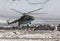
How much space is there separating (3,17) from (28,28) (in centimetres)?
13

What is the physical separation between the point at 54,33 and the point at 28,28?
0.13 m

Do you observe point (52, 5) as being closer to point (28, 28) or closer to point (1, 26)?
point (28, 28)

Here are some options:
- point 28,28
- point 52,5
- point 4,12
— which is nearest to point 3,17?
point 4,12

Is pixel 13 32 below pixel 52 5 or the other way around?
below

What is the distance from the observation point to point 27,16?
699mm

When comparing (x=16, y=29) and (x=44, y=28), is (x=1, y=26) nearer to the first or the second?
(x=16, y=29)

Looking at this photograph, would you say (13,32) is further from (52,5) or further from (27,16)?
(52,5)

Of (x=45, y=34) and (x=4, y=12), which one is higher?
(x=4, y=12)

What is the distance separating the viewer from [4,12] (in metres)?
0.69

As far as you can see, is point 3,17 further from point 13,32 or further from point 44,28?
point 44,28

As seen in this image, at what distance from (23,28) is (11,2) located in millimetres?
142

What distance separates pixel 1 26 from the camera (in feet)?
2.24

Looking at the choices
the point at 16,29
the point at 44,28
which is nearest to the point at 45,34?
the point at 44,28

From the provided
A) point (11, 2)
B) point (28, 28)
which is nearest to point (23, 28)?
point (28, 28)
